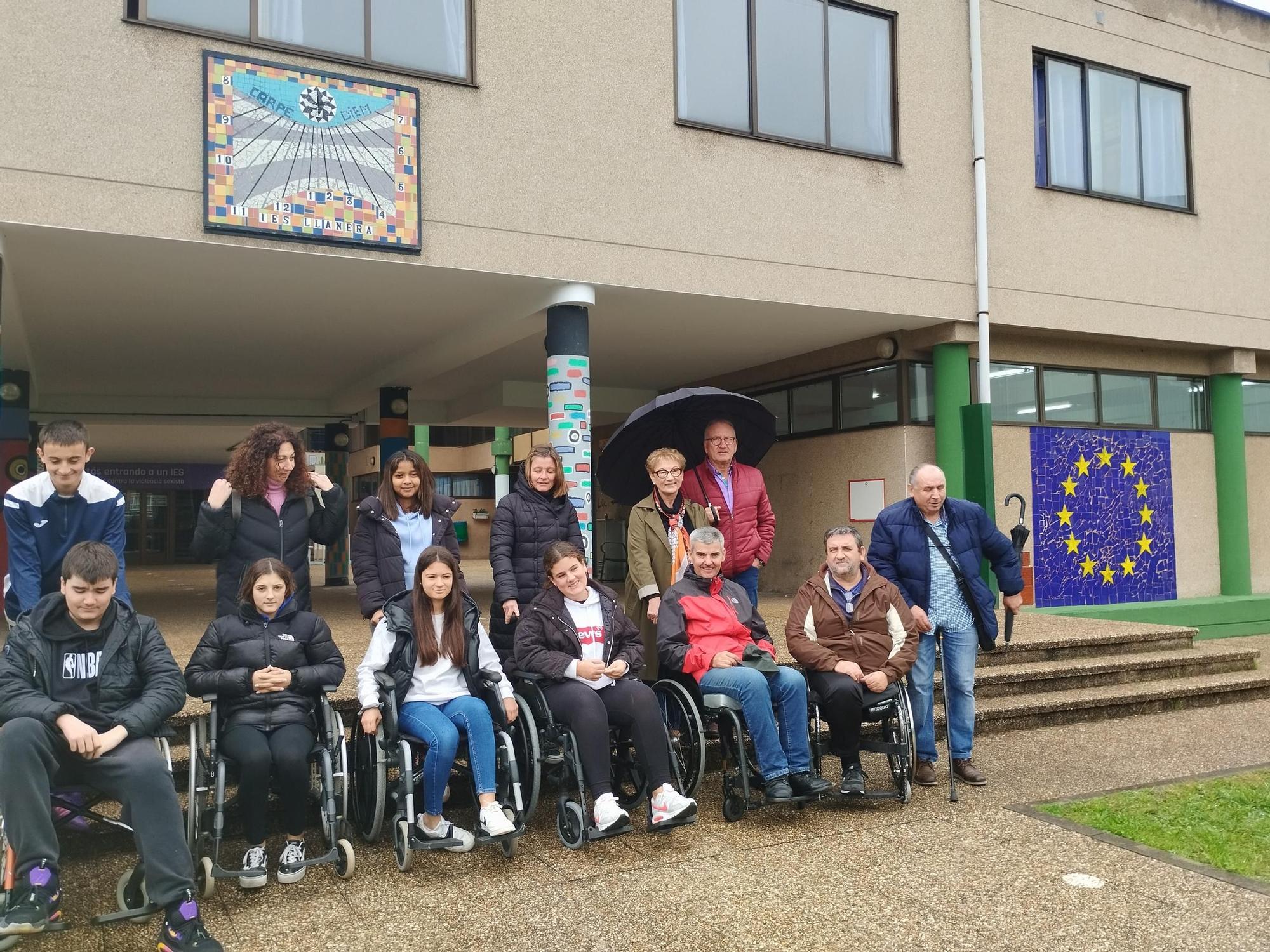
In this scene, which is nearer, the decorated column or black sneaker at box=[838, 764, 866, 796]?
black sneaker at box=[838, 764, 866, 796]

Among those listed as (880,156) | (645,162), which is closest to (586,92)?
(645,162)

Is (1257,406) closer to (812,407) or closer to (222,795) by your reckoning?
(812,407)

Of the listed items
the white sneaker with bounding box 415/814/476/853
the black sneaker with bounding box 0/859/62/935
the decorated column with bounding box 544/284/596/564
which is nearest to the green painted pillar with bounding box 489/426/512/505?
the decorated column with bounding box 544/284/596/564

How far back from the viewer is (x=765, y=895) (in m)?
3.78

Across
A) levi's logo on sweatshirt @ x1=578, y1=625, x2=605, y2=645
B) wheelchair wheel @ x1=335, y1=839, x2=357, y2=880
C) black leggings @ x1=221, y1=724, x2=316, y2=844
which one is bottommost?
wheelchair wheel @ x1=335, y1=839, x2=357, y2=880

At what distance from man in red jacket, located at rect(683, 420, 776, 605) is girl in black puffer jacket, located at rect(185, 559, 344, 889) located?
2.16 metres

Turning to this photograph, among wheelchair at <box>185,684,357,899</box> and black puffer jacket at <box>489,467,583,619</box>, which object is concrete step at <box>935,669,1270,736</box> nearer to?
black puffer jacket at <box>489,467,583,619</box>

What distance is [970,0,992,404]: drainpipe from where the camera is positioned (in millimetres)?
8961

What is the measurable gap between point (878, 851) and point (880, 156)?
20.2ft

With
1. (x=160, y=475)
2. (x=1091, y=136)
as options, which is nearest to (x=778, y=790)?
(x=1091, y=136)

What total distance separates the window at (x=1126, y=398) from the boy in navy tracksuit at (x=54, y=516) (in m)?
9.36

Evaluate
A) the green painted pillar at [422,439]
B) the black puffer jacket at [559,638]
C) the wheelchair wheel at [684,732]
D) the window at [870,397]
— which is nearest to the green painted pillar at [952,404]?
the window at [870,397]

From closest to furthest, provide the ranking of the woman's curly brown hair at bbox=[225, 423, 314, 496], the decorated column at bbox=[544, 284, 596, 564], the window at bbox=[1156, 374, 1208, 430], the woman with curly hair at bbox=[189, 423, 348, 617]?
the woman with curly hair at bbox=[189, 423, 348, 617] < the woman's curly brown hair at bbox=[225, 423, 314, 496] < the decorated column at bbox=[544, 284, 596, 564] < the window at bbox=[1156, 374, 1208, 430]

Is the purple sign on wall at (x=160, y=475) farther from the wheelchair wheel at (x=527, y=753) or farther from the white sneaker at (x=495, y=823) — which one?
the white sneaker at (x=495, y=823)
